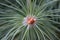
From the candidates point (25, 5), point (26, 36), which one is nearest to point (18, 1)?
point (25, 5)

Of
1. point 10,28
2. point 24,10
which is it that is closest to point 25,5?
point 24,10

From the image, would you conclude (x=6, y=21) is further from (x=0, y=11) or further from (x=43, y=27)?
(x=43, y=27)

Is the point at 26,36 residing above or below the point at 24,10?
below

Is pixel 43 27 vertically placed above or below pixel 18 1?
below

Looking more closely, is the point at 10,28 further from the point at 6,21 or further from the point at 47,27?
the point at 47,27

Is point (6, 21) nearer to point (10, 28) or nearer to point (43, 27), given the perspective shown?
point (10, 28)

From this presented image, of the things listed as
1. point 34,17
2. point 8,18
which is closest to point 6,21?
point 8,18

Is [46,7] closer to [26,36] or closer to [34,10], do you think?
[34,10]

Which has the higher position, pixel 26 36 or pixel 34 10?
pixel 34 10
